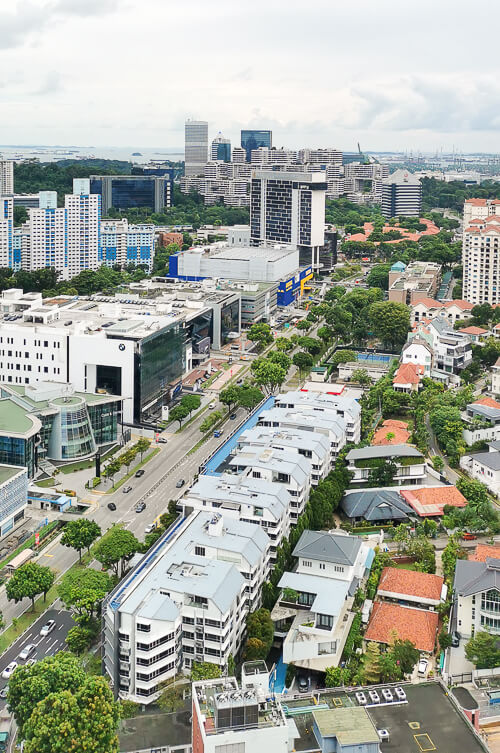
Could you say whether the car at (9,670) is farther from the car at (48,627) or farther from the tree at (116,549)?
the tree at (116,549)

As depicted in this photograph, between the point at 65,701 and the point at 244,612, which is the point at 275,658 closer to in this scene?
the point at 244,612

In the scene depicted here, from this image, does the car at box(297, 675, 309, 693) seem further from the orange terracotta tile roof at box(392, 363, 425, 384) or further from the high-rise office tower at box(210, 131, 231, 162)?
the high-rise office tower at box(210, 131, 231, 162)

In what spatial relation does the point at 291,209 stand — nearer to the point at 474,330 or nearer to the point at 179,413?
the point at 474,330

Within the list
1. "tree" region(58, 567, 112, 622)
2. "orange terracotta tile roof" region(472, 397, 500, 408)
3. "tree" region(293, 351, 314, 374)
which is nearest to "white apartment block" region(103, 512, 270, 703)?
"tree" region(58, 567, 112, 622)

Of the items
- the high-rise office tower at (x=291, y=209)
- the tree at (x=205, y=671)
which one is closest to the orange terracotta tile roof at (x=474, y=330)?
the high-rise office tower at (x=291, y=209)

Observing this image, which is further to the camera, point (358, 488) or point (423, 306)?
point (423, 306)

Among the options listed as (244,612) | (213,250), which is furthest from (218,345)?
(244,612)
